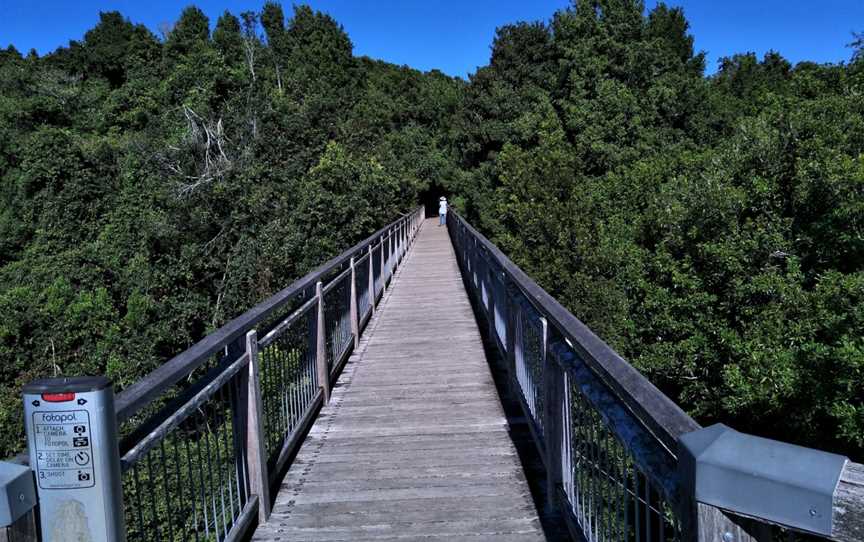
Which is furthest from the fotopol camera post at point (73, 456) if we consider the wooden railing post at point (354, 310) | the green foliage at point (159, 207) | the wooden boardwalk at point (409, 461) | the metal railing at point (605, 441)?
the green foliage at point (159, 207)

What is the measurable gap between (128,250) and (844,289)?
24696mm

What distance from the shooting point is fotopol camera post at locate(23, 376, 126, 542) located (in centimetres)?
177

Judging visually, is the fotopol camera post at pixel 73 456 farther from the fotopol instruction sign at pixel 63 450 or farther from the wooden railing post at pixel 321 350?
the wooden railing post at pixel 321 350

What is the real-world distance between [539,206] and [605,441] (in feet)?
75.5

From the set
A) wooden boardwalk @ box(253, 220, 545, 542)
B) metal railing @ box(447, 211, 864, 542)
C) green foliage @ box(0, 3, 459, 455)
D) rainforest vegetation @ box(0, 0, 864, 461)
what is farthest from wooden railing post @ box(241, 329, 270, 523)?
green foliage @ box(0, 3, 459, 455)

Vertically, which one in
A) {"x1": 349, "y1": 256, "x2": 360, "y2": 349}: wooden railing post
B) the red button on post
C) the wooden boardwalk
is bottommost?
the wooden boardwalk

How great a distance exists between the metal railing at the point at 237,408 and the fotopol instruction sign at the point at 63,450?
0.22 metres

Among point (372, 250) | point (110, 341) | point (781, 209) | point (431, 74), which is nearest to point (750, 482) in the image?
point (372, 250)

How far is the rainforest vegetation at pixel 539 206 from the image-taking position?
15.1 meters

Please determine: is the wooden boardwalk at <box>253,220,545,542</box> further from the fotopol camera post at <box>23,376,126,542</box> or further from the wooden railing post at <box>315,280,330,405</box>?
the fotopol camera post at <box>23,376,126,542</box>

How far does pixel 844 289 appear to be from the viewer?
13.0 metres

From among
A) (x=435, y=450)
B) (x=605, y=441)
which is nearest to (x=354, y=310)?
(x=435, y=450)

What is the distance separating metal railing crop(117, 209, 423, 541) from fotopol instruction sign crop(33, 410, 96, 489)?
0.22 m

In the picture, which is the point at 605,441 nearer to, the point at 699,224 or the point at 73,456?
the point at 73,456
